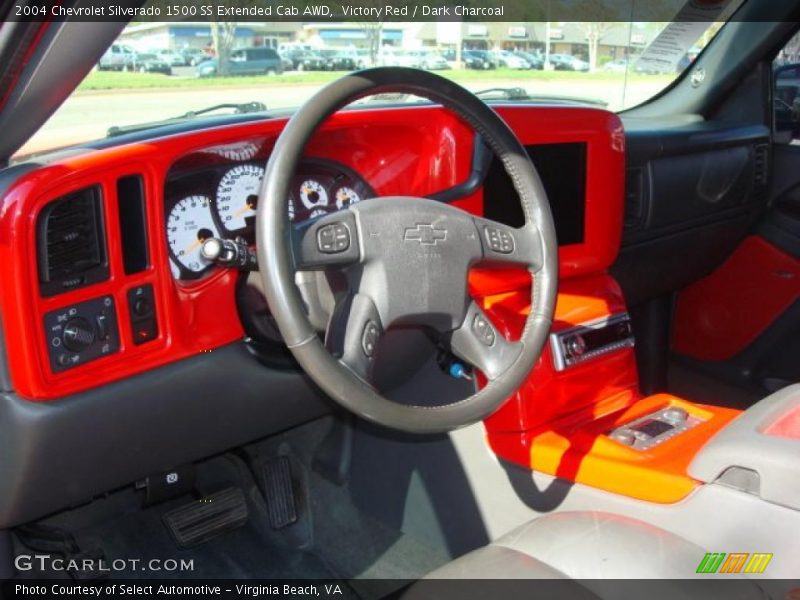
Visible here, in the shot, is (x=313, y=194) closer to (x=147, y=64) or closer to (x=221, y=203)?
(x=221, y=203)

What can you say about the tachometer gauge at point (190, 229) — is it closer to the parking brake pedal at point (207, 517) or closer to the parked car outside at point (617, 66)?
the parking brake pedal at point (207, 517)

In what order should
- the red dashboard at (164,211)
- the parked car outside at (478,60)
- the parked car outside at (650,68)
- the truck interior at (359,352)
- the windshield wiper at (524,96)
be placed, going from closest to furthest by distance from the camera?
the truck interior at (359,352), the red dashboard at (164,211), the parked car outside at (478,60), the windshield wiper at (524,96), the parked car outside at (650,68)

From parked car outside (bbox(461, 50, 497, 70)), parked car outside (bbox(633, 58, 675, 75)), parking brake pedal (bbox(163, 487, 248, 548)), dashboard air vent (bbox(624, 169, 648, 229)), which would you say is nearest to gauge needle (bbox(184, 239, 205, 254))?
parked car outside (bbox(461, 50, 497, 70))

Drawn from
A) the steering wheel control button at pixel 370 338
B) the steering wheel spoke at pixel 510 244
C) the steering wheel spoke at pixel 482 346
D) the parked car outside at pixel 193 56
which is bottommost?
the steering wheel spoke at pixel 482 346

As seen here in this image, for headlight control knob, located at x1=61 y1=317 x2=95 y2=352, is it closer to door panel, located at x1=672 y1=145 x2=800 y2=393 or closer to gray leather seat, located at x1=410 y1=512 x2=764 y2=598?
gray leather seat, located at x1=410 y1=512 x2=764 y2=598

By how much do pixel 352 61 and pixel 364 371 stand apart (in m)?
0.80

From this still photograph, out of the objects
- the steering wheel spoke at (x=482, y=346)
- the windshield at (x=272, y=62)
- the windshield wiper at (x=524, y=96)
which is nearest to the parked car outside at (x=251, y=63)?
the windshield at (x=272, y=62)

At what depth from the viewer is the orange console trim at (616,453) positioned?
73.0 inches

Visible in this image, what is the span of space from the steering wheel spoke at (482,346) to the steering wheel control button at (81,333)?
67cm

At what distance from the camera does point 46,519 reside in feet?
7.74

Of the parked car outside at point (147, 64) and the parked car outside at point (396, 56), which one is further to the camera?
the parked car outside at point (396, 56)

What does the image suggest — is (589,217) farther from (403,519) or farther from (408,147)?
(403,519)

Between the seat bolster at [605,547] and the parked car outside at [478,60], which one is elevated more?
the parked car outside at [478,60]

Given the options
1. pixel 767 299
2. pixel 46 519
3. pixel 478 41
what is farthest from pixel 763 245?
pixel 46 519
